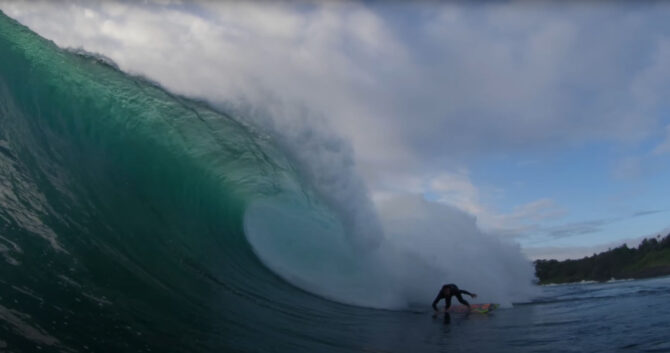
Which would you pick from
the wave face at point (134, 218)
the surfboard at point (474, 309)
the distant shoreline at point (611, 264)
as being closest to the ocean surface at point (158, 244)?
the wave face at point (134, 218)

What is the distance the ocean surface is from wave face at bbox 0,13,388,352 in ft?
0.09

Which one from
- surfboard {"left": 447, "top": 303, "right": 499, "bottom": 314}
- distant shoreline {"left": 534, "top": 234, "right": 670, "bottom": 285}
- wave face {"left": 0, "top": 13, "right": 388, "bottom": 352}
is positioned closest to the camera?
wave face {"left": 0, "top": 13, "right": 388, "bottom": 352}

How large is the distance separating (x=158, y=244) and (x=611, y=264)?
66.3 meters

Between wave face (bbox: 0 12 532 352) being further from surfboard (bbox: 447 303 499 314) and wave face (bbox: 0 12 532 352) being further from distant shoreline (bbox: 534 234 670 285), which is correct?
distant shoreline (bbox: 534 234 670 285)

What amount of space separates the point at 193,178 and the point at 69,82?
11.7 feet

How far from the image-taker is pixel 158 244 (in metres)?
7.71

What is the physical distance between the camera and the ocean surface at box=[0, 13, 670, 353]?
4.55 metres

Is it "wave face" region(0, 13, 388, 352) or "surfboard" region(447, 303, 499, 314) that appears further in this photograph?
"surfboard" region(447, 303, 499, 314)

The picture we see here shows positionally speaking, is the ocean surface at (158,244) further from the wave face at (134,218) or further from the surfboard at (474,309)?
the surfboard at (474,309)

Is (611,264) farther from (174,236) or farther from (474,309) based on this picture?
(174,236)

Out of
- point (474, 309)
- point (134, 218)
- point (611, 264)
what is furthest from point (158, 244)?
point (611, 264)

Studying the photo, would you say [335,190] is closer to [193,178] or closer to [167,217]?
[193,178]

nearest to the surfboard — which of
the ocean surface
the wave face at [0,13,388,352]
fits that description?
the ocean surface

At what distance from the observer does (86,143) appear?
8.66 meters
